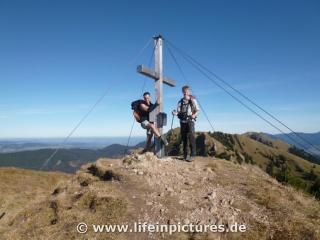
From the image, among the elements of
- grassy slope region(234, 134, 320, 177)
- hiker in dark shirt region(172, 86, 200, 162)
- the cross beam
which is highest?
the cross beam

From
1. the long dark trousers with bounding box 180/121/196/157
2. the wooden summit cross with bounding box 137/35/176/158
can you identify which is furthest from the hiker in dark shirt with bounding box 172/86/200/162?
the wooden summit cross with bounding box 137/35/176/158

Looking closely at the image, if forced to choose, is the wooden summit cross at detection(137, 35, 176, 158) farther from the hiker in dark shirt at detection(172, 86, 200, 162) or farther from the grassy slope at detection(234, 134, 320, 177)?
the grassy slope at detection(234, 134, 320, 177)

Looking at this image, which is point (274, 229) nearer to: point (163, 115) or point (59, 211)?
point (59, 211)

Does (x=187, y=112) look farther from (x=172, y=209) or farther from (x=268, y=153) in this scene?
(x=268, y=153)

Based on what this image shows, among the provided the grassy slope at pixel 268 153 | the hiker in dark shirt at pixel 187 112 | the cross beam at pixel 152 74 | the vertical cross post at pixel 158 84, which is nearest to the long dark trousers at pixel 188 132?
the hiker in dark shirt at pixel 187 112

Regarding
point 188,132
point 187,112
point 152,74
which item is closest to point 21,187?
point 152,74

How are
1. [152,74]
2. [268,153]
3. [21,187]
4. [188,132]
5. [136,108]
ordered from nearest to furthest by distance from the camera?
[188,132] < [152,74] < [136,108] < [21,187] < [268,153]

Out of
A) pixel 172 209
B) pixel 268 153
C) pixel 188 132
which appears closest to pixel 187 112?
pixel 188 132

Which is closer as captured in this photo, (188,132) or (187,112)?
(187,112)

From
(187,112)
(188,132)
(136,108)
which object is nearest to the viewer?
(187,112)

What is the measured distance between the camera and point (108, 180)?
26.1 feet

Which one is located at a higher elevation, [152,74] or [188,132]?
[152,74]

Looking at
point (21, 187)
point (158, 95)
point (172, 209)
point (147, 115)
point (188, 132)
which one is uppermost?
point (158, 95)

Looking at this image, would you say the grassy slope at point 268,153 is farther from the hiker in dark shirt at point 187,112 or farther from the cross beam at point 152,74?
the hiker in dark shirt at point 187,112
